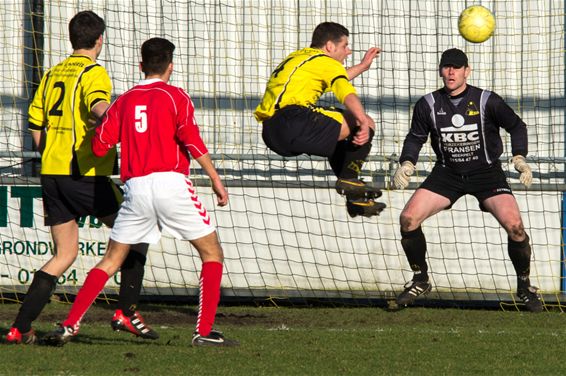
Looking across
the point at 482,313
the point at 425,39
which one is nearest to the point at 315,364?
the point at 482,313

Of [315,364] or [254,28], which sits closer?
[315,364]

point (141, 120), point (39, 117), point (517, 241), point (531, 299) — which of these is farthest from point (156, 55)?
point (531, 299)

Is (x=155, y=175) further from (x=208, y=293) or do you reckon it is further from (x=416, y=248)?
(x=416, y=248)

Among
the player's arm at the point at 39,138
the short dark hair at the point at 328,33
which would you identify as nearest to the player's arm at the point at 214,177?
the player's arm at the point at 39,138

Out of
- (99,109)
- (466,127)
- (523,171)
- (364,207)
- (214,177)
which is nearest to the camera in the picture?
(214,177)

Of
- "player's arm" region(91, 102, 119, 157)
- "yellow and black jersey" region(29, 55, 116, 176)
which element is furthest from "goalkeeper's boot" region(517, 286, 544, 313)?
"player's arm" region(91, 102, 119, 157)

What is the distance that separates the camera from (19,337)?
727 centimetres

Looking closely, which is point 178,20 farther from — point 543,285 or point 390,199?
point 543,285

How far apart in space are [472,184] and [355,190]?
1.55 meters

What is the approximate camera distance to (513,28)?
1102 centimetres

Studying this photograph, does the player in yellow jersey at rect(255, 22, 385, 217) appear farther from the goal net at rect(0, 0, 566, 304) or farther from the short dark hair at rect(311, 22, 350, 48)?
the goal net at rect(0, 0, 566, 304)

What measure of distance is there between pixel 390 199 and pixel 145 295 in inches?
99.1

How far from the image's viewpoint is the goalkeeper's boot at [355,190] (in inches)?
318

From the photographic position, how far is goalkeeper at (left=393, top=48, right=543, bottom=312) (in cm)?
912
